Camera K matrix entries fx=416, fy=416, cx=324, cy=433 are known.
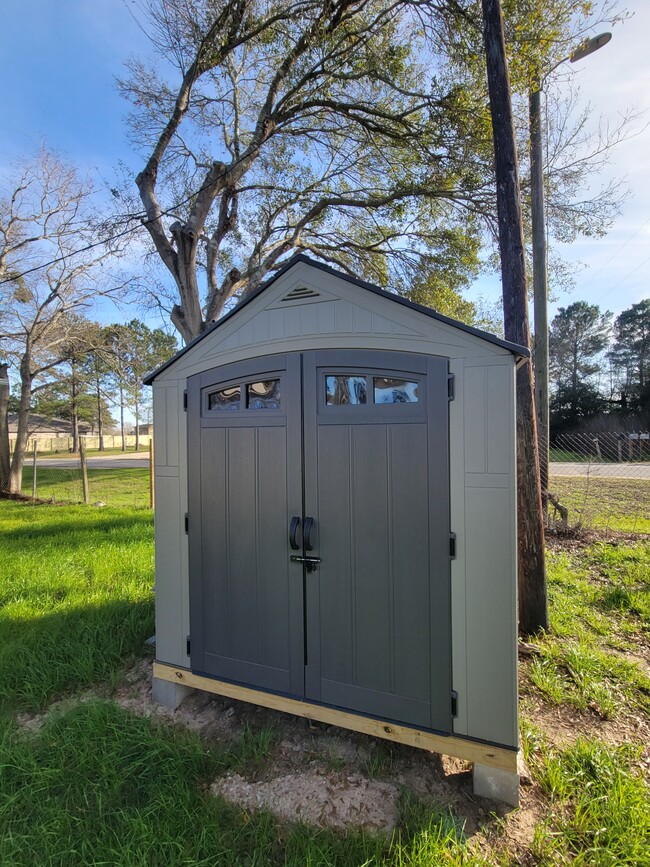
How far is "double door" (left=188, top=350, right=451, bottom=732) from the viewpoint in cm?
204

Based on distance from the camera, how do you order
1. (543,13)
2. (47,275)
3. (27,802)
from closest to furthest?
(27,802) → (543,13) → (47,275)

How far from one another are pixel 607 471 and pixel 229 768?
1559 cm

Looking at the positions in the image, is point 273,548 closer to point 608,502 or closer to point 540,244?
point 540,244

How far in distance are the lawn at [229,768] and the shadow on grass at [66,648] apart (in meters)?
0.01

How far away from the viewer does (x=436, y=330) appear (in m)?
2.03

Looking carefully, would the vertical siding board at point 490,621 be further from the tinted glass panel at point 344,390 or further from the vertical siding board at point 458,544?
the tinted glass panel at point 344,390

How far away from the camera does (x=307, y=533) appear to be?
2.24 meters

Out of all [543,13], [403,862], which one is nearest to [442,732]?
[403,862]

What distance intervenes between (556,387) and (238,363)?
36433 mm

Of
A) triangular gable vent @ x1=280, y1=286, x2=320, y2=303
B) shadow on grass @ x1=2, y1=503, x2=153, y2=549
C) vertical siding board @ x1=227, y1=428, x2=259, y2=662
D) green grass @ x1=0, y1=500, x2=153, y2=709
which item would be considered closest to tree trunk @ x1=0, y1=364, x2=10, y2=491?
shadow on grass @ x1=2, y1=503, x2=153, y2=549

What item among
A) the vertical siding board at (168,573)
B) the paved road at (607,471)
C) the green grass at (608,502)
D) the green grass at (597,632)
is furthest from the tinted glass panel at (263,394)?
the paved road at (607,471)

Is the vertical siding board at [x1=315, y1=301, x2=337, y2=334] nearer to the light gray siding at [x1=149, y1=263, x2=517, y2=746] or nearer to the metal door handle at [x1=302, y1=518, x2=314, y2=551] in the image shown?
the light gray siding at [x1=149, y1=263, x2=517, y2=746]

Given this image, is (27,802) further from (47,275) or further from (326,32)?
(47,275)

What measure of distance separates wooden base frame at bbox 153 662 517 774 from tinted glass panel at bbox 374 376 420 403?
163 centimetres
